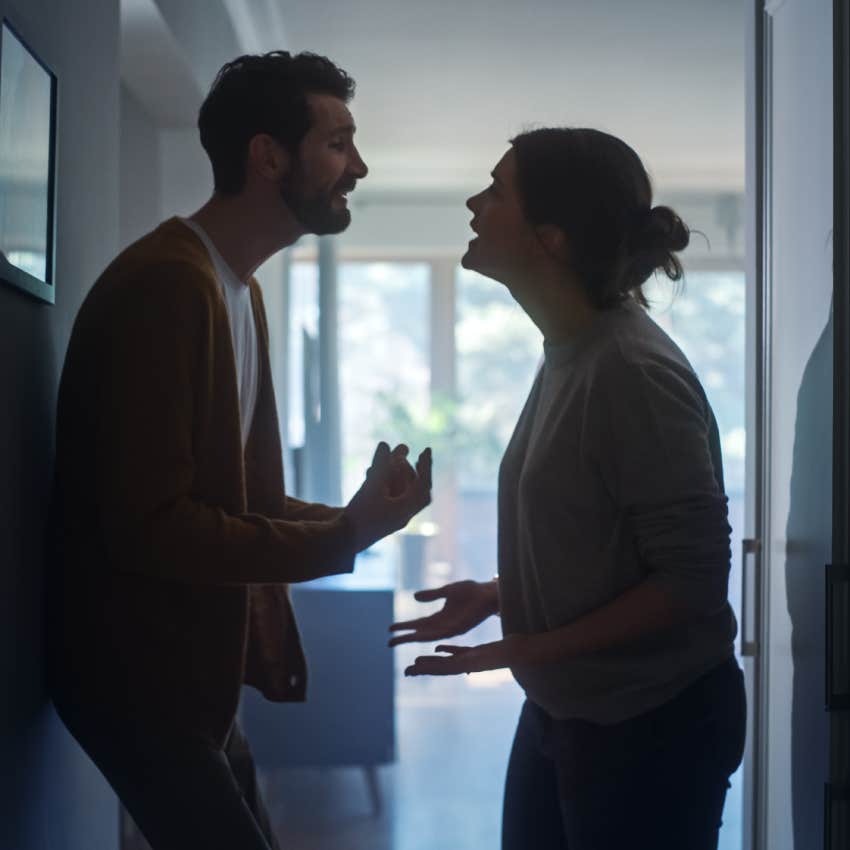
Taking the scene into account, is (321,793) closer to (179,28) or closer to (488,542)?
(179,28)

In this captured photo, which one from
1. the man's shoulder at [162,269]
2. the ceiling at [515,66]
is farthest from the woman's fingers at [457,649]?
the ceiling at [515,66]

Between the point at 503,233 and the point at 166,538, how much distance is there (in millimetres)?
591

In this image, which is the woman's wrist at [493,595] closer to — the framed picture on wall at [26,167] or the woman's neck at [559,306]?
the woman's neck at [559,306]

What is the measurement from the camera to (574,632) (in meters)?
1.22

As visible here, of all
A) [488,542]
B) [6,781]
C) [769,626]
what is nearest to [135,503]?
[6,781]

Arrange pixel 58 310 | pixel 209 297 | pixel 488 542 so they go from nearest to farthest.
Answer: pixel 209 297
pixel 58 310
pixel 488 542

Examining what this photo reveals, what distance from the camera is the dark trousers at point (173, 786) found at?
1.29 metres

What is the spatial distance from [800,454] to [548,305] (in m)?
0.48

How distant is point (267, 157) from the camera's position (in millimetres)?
1566

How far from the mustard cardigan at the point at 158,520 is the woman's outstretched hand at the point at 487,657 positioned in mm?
180

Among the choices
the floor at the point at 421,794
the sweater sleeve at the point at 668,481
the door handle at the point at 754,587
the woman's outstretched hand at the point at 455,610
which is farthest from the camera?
the floor at the point at 421,794

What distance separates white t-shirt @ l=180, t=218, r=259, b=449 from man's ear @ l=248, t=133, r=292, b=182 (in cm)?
13

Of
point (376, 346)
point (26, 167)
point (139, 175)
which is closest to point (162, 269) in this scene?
point (26, 167)

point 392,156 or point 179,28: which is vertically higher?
point 392,156
